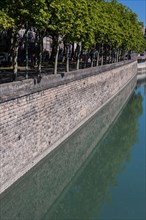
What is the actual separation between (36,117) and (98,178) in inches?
167

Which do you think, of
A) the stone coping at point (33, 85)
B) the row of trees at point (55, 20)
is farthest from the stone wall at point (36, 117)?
the row of trees at point (55, 20)

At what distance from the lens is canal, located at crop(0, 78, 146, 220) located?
1493 cm

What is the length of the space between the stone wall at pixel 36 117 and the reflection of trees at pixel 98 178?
6.90ft

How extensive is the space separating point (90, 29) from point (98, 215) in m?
16.7

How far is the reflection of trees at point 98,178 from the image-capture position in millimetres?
15320

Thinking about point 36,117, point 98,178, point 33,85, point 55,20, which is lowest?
point 98,178

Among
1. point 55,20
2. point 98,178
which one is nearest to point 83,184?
point 98,178

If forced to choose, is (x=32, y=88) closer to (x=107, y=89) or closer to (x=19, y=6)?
(x=19, y=6)

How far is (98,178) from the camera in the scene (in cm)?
1925

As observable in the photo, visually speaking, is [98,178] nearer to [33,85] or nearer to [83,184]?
[83,184]

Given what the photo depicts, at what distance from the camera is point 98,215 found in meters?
14.9

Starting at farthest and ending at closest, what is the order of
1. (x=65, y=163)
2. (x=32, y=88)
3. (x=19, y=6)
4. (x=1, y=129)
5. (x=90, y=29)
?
(x=90, y=29), (x=65, y=163), (x=19, y=6), (x=32, y=88), (x=1, y=129)

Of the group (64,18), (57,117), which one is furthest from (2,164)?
(64,18)

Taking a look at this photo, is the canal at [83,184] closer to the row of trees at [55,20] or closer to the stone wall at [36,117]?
the stone wall at [36,117]
